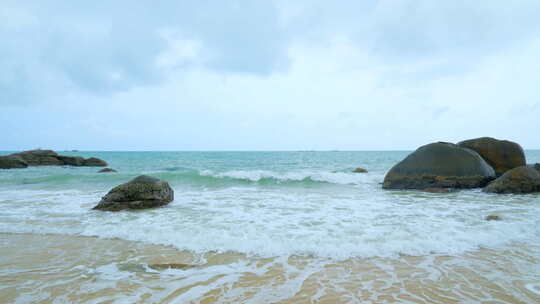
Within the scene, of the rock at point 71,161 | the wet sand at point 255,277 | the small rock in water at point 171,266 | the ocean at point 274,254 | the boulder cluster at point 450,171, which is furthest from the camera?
the rock at point 71,161

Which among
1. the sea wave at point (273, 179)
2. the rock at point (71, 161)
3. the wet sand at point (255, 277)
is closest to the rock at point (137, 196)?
the wet sand at point (255, 277)

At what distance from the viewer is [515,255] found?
4.34 m

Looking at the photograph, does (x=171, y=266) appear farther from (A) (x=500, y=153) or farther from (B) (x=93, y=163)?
(B) (x=93, y=163)

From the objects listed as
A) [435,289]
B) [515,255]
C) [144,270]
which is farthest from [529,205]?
[144,270]

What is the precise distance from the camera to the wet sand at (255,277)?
125 inches

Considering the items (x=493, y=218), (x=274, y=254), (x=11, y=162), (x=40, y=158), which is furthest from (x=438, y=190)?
(x=40, y=158)

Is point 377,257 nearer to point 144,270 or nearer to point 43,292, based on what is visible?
point 144,270

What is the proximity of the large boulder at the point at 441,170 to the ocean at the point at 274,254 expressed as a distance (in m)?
3.45

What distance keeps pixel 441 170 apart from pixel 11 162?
120ft

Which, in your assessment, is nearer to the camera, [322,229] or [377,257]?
[377,257]

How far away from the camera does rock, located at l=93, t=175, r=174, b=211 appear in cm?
814

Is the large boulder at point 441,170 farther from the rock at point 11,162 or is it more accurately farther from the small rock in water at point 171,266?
the rock at point 11,162

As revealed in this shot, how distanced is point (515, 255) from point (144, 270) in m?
5.42

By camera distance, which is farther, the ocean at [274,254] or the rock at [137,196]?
the rock at [137,196]
